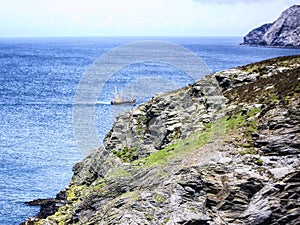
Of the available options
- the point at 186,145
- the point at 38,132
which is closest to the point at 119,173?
the point at 186,145

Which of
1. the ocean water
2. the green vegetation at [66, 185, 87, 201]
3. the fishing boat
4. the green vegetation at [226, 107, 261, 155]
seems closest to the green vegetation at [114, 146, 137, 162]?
the green vegetation at [66, 185, 87, 201]

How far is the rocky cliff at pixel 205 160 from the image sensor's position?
19594 millimetres

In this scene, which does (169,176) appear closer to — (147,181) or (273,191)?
(147,181)

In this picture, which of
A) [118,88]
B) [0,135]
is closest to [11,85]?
[118,88]

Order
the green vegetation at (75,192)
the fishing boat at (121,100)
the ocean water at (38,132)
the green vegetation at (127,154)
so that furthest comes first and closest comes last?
the fishing boat at (121,100) → the ocean water at (38,132) → the green vegetation at (127,154) → the green vegetation at (75,192)

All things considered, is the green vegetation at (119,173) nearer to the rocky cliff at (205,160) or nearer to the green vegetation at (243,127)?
the rocky cliff at (205,160)

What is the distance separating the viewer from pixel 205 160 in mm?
21922

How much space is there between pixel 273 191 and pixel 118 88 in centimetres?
9405

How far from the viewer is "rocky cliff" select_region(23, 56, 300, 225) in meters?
19.6

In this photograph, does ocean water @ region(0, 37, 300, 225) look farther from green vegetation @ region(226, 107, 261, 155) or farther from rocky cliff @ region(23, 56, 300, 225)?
green vegetation @ region(226, 107, 261, 155)

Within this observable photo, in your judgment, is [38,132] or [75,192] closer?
[75,192]

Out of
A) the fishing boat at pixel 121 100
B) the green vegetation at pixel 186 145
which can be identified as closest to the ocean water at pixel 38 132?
the fishing boat at pixel 121 100

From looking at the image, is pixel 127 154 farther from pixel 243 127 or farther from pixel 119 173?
pixel 243 127

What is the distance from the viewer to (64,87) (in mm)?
119062
